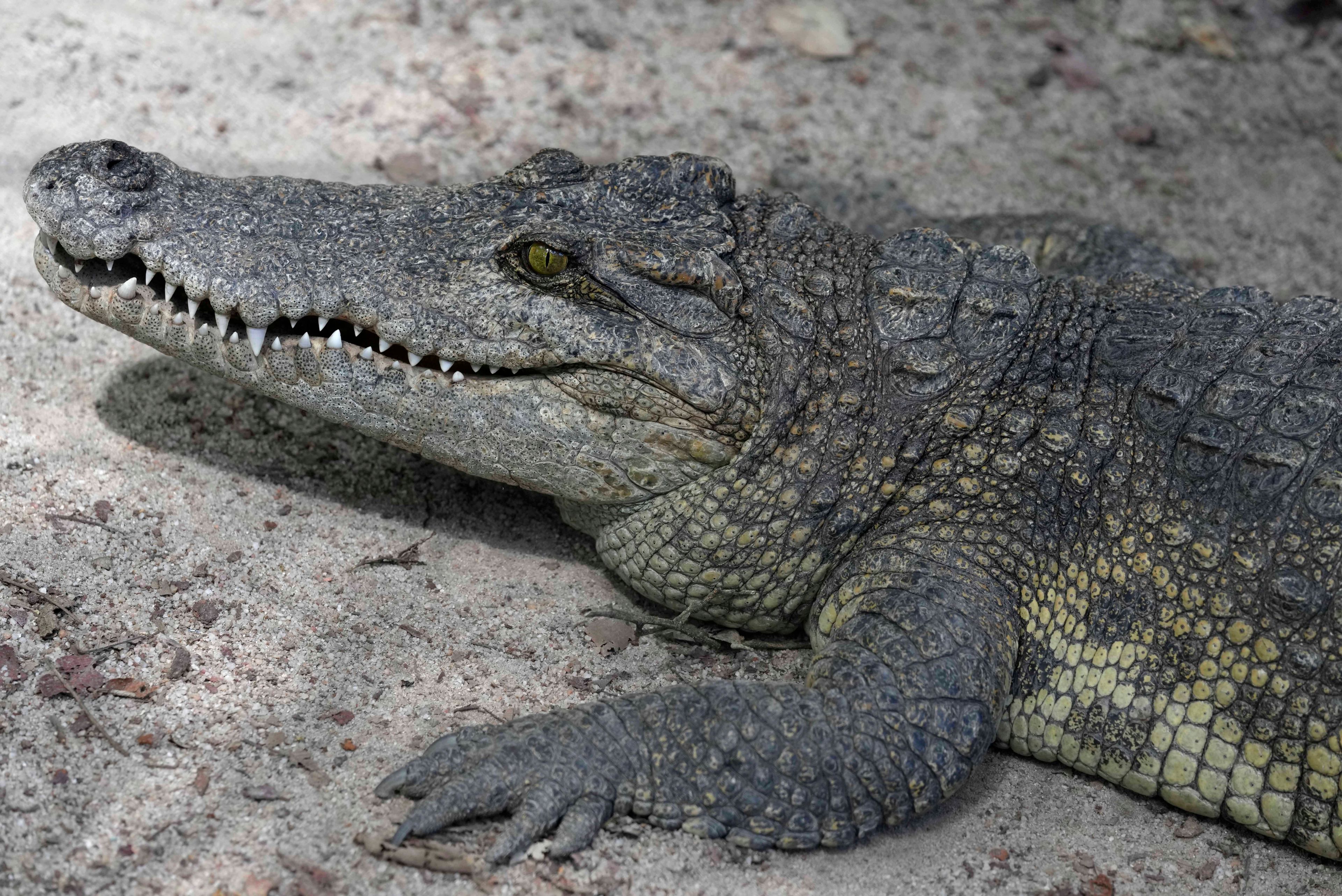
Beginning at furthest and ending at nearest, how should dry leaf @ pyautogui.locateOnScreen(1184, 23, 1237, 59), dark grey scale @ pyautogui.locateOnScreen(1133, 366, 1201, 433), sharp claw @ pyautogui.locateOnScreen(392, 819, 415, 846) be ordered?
dry leaf @ pyautogui.locateOnScreen(1184, 23, 1237, 59)
dark grey scale @ pyautogui.locateOnScreen(1133, 366, 1201, 433)
sharp claw @ pyautogui.locateOnScreen(392, 819, 415, 846)

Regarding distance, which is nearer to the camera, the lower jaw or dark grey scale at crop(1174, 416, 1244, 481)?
dark grey scale at crop(1174, 416, 1244, 481)

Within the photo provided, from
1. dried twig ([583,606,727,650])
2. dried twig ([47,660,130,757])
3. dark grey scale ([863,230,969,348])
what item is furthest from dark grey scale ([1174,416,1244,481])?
dried twig ([47,660,130,757])

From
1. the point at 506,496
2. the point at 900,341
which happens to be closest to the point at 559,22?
the point at 506,496

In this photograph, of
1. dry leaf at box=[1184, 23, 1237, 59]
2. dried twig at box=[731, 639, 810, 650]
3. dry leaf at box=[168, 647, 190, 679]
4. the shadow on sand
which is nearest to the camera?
dry leaf at box=[168, 647, 190, 679]

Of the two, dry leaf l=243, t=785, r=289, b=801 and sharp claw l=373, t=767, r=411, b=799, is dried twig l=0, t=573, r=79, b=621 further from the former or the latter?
sharp claw l=373, t=767, r=411, b=799

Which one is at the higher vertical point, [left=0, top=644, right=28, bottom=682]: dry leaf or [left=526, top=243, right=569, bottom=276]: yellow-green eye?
[left=526, top=243, right=569, bottom=276]: yellow-green eye

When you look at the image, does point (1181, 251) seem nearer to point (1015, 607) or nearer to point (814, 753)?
point (1015, 607)

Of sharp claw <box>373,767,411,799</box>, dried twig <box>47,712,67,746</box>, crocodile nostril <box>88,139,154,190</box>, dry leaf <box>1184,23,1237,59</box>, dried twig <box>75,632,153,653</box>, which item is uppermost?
dry leaf <box>1184,23,1237,59</box>

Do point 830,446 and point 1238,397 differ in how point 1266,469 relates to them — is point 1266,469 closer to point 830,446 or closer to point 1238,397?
point 1238,397
